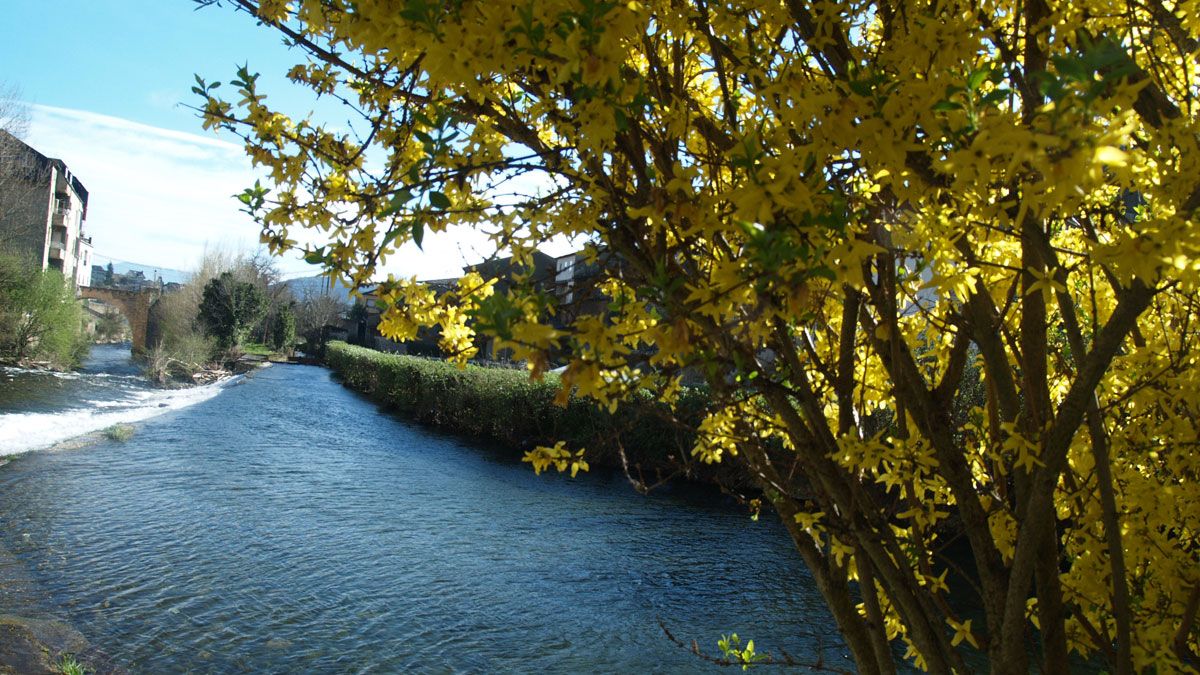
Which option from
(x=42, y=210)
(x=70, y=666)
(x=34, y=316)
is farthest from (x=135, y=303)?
(x=70, y=666)

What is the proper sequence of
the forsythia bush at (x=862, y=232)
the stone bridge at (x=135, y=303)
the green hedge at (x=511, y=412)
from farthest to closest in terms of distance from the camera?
the stone bridge at (x=135, y=303)
the green hedge at (x=511, y=412)
the forsythia bush at (x=862, y=232)

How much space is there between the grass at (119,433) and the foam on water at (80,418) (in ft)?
1.50

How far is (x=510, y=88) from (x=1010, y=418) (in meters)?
1.57

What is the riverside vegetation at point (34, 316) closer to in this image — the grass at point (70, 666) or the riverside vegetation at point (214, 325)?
the riverside vegetation at point (214, 325)

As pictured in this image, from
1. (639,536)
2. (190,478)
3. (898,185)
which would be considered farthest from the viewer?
(190,478)

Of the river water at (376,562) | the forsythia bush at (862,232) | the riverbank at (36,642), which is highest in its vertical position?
the forsythia bush at (862,232)

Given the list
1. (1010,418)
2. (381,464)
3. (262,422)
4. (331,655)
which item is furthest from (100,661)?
(262,422)

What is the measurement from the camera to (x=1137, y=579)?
8.59ft

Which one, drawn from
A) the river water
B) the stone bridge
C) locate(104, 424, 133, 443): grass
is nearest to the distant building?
the stone bridge

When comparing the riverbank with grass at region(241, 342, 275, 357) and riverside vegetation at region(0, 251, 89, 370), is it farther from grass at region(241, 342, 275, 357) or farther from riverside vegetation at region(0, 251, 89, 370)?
grass at region(241, 342, 275, 357)

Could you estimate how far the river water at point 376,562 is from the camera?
6.39 m

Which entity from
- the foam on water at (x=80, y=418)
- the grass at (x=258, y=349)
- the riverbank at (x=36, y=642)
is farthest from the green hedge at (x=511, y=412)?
the grass at (x=258, y=349)

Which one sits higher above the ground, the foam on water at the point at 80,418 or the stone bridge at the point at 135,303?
the stone bridge at the point at 135,303

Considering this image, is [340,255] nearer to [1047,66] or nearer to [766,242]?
[766,242]
